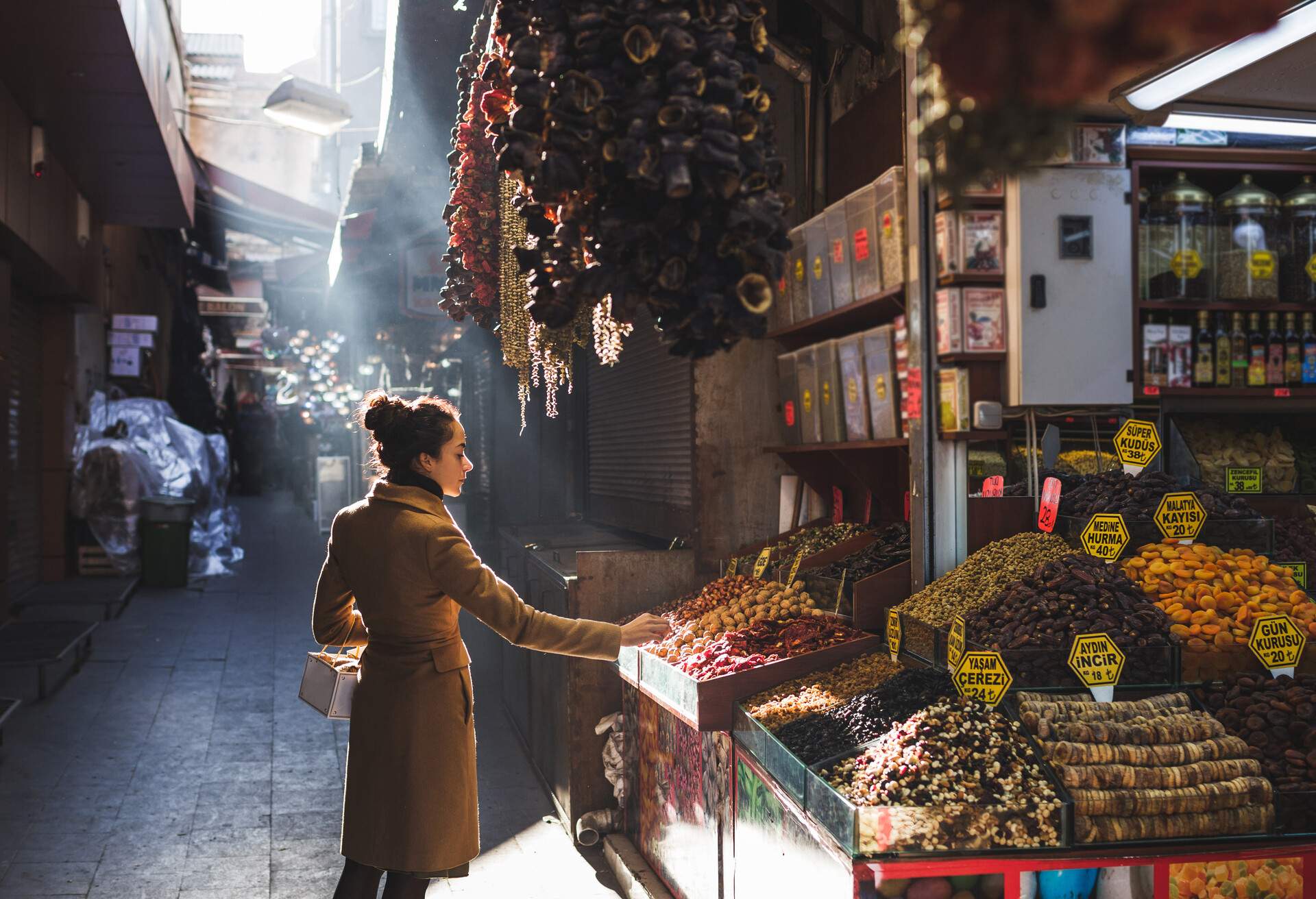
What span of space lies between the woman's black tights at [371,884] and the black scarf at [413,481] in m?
1.10

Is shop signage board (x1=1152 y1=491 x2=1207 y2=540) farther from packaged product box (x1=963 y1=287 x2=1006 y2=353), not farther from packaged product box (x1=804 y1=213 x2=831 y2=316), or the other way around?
packaged product box (x1=804 y1=213 x2=831 y2=316)

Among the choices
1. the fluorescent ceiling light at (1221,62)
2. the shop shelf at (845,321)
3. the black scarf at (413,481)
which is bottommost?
the black scarf at (413,481)

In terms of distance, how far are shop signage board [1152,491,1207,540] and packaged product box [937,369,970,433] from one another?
2.14ft

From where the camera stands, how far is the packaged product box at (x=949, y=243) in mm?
3504

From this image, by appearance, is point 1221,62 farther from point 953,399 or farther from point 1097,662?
point 1097,662

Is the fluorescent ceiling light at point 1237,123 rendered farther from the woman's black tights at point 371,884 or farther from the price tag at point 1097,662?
the woman's black tights at point 371,884

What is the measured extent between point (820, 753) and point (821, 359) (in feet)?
6.64

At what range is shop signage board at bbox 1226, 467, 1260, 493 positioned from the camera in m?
4.34

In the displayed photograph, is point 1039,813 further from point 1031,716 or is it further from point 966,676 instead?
point 966,676

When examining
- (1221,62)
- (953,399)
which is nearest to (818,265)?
(953,399)

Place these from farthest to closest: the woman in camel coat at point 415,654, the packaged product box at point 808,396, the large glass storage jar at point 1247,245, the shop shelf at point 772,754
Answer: the packaged product box at point 808,396 → the large glass storage jar at point 1247,245 → the woman in camel coat at point 415,654 → the shop shelf at point 772,754

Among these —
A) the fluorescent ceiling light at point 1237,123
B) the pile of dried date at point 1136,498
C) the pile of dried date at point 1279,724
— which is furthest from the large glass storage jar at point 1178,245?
the pile of dried date at point 1279,724

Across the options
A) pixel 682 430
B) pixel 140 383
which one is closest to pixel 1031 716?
pixel 682 430

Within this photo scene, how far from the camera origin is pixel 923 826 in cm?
243
